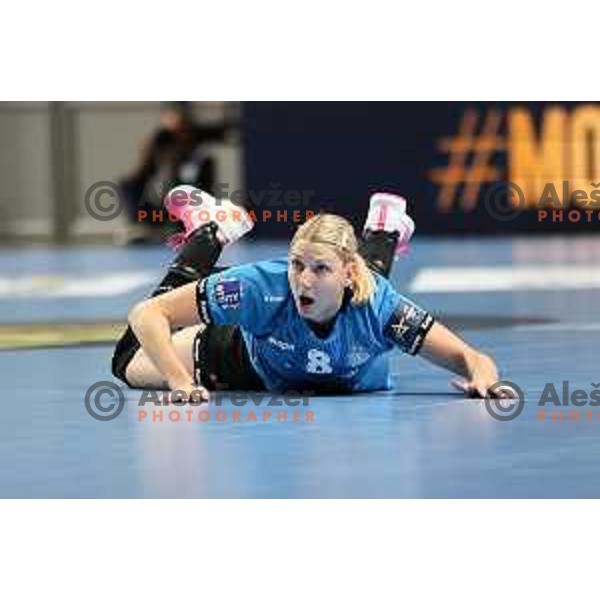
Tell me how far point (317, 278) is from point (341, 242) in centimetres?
20

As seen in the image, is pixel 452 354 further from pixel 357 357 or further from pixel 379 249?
pixel 379 249

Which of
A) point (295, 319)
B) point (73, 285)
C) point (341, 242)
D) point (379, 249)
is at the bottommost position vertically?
point (73, 285)

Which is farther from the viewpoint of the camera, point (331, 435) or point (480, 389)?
point (480, 389)

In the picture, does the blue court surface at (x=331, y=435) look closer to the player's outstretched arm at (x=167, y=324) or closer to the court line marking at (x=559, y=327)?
the court line marking at (x=559, y=327)

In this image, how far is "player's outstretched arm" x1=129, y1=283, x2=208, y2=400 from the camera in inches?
323

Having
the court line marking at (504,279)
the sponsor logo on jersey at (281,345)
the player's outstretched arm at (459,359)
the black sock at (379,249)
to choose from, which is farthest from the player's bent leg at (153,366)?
the court line marking at (504,279)

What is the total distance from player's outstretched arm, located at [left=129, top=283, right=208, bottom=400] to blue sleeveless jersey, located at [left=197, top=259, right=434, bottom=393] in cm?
9

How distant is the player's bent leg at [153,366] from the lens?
8.76 meters

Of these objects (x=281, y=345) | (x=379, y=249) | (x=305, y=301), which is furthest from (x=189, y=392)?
(x=379, y=249)

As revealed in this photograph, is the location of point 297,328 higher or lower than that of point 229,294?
lower

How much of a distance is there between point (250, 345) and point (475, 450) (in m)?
1.65

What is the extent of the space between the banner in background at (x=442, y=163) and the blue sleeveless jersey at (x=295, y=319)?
11.9 m

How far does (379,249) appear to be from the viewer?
932 centimetres

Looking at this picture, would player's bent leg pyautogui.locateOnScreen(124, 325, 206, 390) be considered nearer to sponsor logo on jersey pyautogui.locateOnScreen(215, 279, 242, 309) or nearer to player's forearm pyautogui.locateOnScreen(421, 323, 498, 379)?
sponsor logo on jersey pyautogui.locateOnScreen(215, 279, 242, 309)
